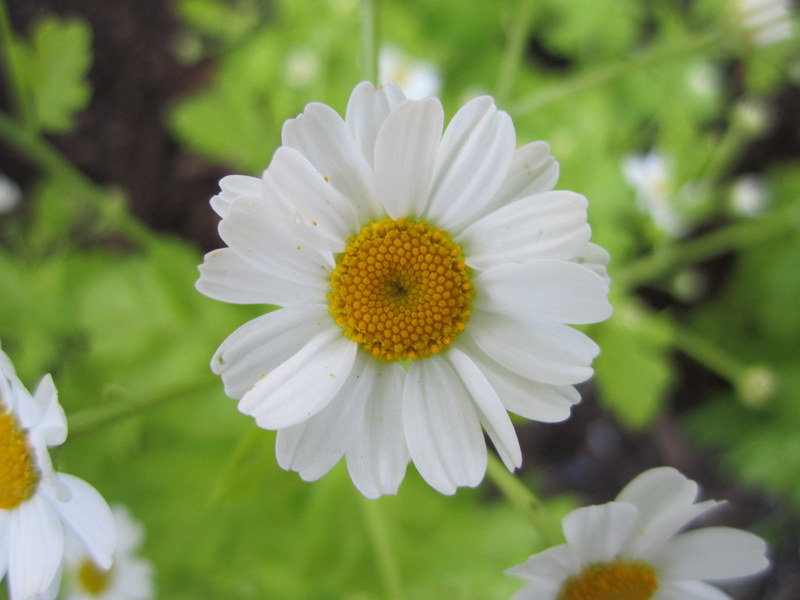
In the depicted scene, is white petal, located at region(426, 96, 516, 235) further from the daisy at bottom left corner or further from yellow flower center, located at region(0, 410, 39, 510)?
yellow flower center, located at region(0, 410, 39, 510)

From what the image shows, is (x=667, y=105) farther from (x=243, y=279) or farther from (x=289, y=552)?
(x=243, y=279)

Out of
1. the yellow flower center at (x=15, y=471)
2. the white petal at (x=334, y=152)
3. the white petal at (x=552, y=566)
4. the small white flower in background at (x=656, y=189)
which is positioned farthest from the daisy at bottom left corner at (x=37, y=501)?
the small white flower in background at (x=656, y=189)

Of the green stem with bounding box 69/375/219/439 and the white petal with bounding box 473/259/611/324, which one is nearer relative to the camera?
the white petal with bounding box 473/259/611/324

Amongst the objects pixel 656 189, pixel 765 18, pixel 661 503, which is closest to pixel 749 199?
pixel 656 189

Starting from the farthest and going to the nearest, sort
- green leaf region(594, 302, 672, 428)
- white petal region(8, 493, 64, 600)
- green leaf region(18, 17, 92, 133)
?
1. green leaf region(594, 302, 672, 428)
2. green leaf region(18, 17, 92, 133)
3. white petal region(8, 493, 64, 600)

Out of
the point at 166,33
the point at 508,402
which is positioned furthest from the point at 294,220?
the point at 166,33

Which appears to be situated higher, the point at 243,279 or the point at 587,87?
the point at 587,87


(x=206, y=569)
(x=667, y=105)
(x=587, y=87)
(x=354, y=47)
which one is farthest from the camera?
(x=667, y=105)

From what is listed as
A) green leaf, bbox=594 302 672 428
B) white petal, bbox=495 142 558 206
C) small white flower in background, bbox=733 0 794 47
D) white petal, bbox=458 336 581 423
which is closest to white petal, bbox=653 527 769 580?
white petal, bbox=458 336 581 423

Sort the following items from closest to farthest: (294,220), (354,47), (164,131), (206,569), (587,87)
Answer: (294,220) → (587,87) → (206,569) → (354,47) → (164,131)
